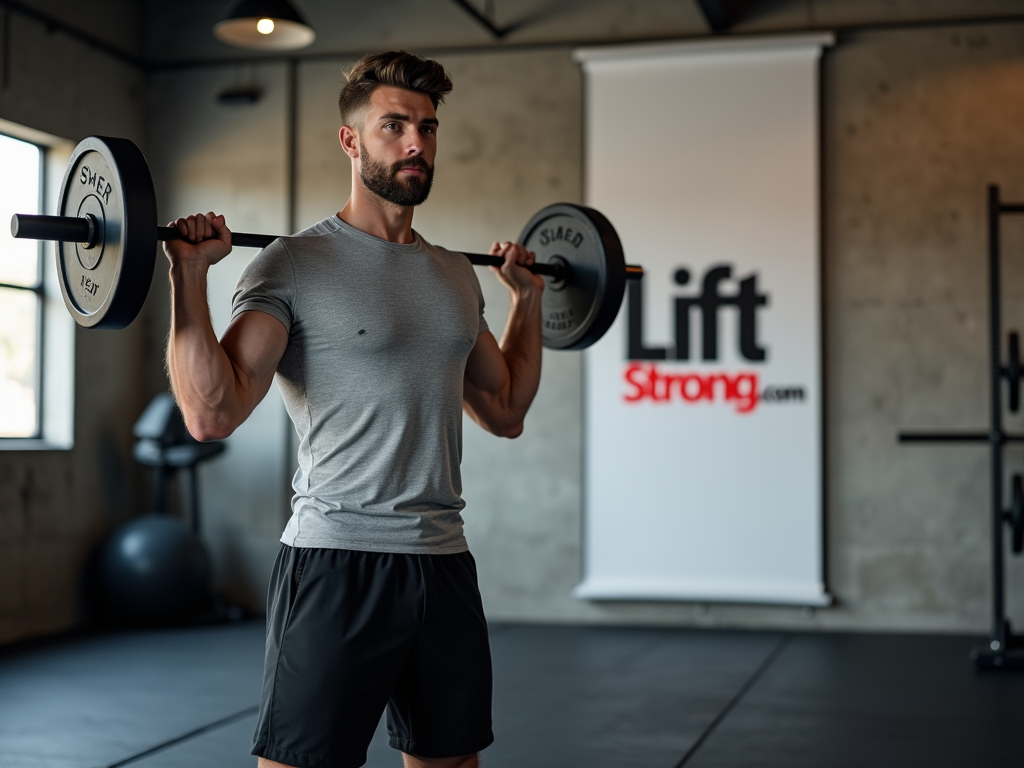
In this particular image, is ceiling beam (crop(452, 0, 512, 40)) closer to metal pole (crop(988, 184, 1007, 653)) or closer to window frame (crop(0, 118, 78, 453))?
window frame (crop(0, 118, 78, 453))

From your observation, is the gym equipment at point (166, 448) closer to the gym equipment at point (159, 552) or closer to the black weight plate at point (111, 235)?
the gym equipment at point (159, 552)

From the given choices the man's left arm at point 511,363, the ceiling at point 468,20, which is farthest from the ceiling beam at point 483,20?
the man's left arm at point 511,363

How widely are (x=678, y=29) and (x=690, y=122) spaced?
18.4 inches

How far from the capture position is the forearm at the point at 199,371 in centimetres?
165

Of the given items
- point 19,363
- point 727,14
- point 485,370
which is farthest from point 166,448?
point 485,370

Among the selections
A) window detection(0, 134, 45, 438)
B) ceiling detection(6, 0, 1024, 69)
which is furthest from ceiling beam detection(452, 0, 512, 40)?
window detection(0, 134, 45, 438)

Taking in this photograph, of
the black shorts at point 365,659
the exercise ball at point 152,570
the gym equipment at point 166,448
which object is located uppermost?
the gym equipment at point 166,448

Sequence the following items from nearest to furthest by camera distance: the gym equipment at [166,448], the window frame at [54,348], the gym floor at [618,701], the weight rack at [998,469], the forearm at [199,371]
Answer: the forearm at [199,371]
the gym floor at [618,701]
the weight rack at [998,469]
the window frame at [54,348]
the gym equipment at [166,448]

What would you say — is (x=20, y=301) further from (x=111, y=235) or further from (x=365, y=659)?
(x=365, y=659)

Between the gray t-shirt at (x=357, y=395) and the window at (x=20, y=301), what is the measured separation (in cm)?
379

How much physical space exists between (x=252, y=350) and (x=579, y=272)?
994mm

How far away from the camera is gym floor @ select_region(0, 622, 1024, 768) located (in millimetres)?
3248

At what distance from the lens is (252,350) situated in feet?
5.63

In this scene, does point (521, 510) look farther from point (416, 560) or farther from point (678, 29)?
point (416, 560)
